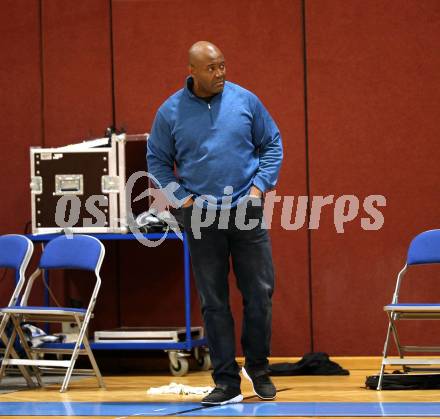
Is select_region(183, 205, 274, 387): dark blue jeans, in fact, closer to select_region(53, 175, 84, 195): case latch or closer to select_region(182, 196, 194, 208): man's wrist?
select_region(182, 196, 194, 208): man's wrist

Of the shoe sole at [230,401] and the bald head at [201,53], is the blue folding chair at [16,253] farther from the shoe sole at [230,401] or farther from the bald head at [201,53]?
the bald head at [201,53]

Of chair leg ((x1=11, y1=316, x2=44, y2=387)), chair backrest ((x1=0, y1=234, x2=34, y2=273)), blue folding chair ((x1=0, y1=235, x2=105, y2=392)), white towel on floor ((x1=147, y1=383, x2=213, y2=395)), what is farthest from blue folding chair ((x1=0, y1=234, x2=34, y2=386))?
white towel on floor ((x1=147, y1=383, x2=213, y2=395))

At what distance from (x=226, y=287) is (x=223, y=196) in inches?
18.2

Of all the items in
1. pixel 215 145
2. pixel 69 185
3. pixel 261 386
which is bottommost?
pixel 261 386

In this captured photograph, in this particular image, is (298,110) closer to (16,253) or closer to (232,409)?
(16,253)

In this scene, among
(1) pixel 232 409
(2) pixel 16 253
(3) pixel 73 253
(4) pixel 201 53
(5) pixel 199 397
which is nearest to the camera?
(1) pixel 232 409

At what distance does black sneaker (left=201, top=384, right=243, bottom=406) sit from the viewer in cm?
455

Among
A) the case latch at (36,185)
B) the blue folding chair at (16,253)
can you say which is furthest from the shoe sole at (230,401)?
the case latch at (36,185)

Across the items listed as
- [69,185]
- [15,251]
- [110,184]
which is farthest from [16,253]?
[110,184]

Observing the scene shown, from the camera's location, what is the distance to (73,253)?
6.12 m

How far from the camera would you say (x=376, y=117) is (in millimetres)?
6637

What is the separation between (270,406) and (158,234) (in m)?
2.14

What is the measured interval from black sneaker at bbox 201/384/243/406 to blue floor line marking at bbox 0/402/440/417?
5 centimetres

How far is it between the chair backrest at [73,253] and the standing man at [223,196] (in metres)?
1.42
